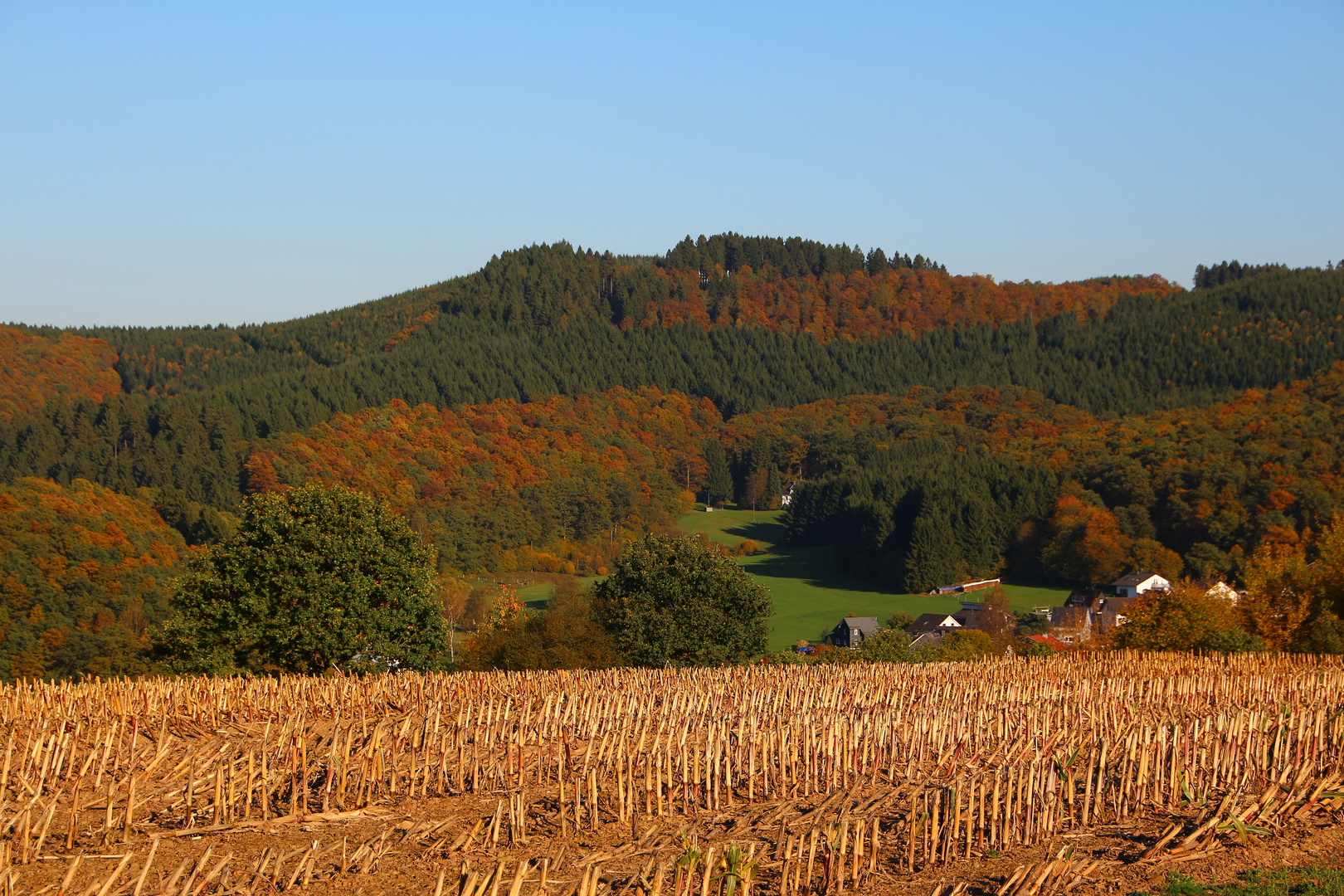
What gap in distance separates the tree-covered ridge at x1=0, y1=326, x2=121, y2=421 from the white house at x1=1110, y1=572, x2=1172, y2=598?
149 m

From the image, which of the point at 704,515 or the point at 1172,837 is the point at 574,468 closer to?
the point at 704,515

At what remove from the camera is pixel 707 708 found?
1812cm

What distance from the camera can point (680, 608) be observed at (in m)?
39.1

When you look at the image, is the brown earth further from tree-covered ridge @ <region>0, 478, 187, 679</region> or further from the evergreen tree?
→ the evergreen tree

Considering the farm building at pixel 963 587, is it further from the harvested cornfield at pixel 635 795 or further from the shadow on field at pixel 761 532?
the harvested cornfield at pixel 635 795

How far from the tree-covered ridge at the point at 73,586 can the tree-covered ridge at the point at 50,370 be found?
7960cm

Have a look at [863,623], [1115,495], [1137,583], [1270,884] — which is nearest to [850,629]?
[863,623]

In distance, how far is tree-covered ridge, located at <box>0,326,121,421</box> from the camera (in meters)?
164

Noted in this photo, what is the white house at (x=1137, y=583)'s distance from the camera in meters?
95.9

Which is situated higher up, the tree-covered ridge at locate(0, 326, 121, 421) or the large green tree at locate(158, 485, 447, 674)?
the tree-covered ridge at locate(0, 326, 121, 421)

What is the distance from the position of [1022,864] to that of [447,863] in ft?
18.0

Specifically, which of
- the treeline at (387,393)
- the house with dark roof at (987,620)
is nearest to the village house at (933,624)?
the house with dark roof at (987,620)

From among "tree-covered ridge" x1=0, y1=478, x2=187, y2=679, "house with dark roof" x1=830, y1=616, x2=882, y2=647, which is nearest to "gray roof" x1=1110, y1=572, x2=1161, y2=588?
"house with dark roof" x1=830, y1=616, x2=882, y2=647

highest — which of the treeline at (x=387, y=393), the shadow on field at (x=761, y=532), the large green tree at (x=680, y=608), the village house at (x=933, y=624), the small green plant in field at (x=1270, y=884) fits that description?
the treeline at (x=387, y=393)
